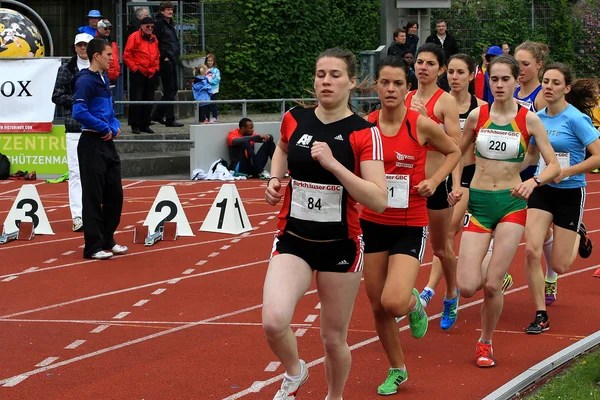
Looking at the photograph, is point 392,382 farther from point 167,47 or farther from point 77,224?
point 167,47

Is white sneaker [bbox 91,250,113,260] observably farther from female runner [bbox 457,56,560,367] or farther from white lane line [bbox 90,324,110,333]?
female runner [bbox 457,56,560,367]

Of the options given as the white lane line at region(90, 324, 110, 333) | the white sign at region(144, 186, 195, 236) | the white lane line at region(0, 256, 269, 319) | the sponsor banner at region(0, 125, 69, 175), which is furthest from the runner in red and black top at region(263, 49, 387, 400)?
the sponsor banner at region(0, 125, 69, 175)

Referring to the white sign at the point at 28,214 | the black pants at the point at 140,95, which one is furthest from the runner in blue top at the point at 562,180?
the black pants at the point at 140,95

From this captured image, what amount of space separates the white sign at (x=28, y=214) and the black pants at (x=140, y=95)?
6.18 m

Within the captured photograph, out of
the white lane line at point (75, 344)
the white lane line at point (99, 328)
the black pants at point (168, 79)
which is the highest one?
the black pants at point (168, 79)

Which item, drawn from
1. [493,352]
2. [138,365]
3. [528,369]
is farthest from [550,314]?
[138,365]

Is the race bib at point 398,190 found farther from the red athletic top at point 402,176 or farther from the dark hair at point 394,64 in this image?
the dark hair at point 394,64

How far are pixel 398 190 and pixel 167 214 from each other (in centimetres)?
673

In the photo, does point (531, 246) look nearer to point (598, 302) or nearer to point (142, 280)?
point (598, 302)

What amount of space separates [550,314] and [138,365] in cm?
347

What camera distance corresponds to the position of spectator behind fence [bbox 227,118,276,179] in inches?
732

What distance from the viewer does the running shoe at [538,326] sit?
801cm

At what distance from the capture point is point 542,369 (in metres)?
6.62

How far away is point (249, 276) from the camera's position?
1047 cm
